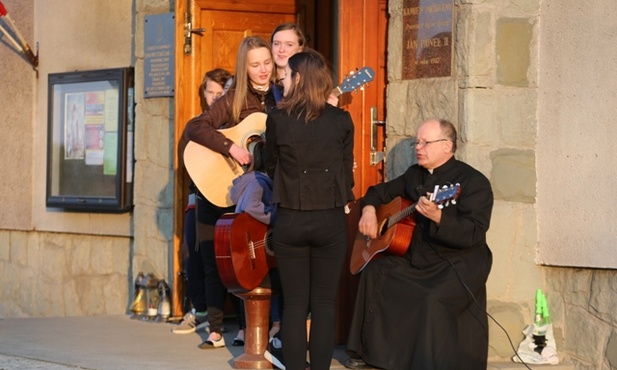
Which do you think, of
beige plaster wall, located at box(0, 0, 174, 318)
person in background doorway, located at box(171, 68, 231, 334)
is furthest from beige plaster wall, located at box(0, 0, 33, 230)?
person in background doorway, located at box(171, 68, 231, 334)

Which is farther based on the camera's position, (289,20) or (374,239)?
(289,20)

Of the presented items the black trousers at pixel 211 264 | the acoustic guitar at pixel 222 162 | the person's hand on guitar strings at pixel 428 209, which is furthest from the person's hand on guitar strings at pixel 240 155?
the person's hand on guitar strings at pixel 428 209

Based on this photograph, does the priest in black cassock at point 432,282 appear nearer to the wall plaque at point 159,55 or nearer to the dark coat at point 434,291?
the dark coat at point 434,291

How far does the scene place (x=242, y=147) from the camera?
7.55m

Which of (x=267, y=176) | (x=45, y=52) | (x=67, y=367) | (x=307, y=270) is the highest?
(x=45, y=52)

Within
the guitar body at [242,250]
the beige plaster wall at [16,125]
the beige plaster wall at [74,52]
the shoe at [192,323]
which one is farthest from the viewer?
the beige plaster wall at [16,125]

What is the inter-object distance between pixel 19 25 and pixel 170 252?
3.12 m

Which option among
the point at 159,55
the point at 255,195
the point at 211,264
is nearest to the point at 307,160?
the point at 255,195

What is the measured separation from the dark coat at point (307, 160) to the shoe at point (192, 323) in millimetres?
2444

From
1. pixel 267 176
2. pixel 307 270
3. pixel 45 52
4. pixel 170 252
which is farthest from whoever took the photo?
pixel 45 52

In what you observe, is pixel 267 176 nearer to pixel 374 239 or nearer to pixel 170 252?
pixel 374 239

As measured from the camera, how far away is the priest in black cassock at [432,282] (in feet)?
22.5

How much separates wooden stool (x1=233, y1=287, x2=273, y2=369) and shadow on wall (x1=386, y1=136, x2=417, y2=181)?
114cm

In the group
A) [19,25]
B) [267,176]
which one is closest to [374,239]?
[267,176]
